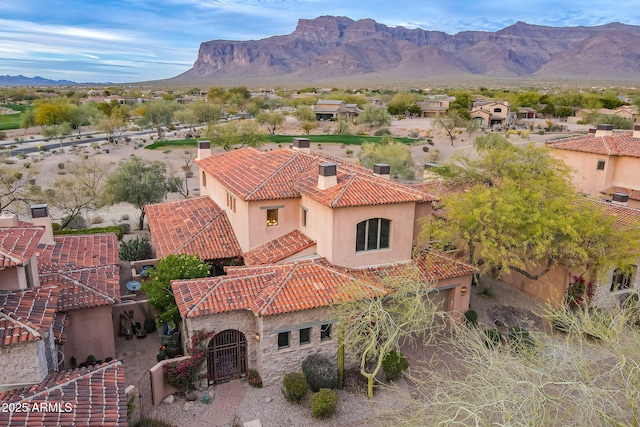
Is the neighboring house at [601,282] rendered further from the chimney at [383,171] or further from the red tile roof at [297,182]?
the chimney at [383,171]

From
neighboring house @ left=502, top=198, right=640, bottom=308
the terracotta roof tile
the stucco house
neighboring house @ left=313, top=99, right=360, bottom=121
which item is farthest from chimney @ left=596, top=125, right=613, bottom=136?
neighboring house @ left=313, top=99, right=360, bottom=121

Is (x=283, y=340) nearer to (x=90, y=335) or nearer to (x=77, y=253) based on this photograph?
(x=90, y=335)

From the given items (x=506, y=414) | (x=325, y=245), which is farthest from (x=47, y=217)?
(x=506, y=414)

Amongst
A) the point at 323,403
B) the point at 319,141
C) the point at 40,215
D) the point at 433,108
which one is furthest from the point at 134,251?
the point at 433,108

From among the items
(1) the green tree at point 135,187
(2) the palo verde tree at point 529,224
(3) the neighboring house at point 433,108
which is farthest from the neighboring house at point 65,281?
(3) the neighboring house at point 433,108

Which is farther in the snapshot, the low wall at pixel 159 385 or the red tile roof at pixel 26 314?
the low wall at pixel 159 385

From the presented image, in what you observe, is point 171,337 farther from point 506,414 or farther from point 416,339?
point 506,414
